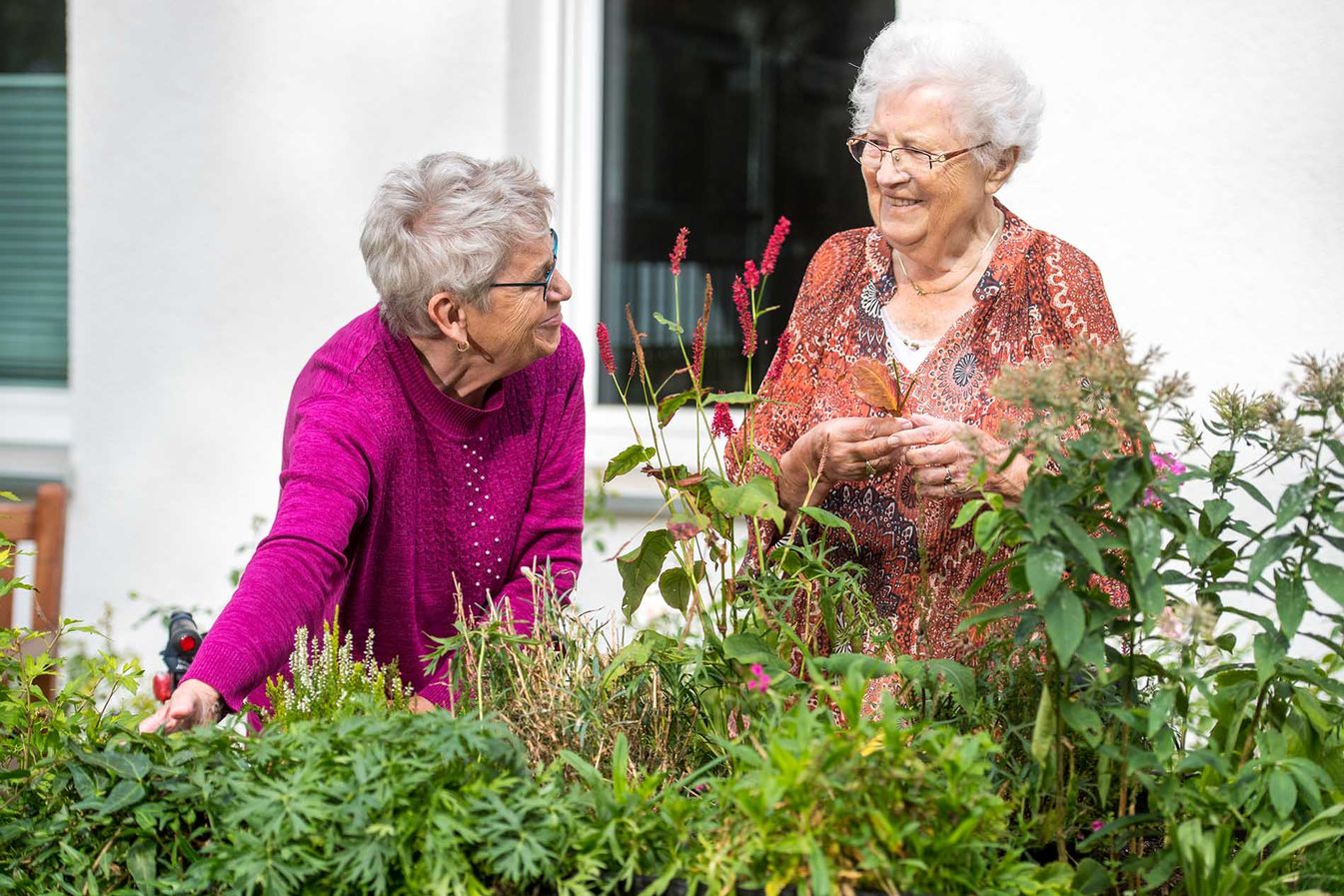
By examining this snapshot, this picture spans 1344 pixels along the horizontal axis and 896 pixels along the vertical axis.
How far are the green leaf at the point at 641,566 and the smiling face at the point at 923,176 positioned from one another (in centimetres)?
66

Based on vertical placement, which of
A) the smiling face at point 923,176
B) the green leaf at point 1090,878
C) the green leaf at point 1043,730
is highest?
the smiling face at point 923,176

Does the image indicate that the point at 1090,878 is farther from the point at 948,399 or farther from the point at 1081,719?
the point at 948,399

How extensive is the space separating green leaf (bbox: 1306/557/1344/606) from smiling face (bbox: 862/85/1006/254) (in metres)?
0.90

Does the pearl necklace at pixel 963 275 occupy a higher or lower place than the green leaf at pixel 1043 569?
higher

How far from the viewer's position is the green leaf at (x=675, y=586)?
1.93 meters

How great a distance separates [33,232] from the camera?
5324 mm

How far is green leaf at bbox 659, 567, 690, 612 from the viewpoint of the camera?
6.34 ft

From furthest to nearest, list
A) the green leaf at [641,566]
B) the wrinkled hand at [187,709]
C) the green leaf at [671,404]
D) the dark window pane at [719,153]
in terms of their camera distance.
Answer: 1. the dark window pane at [719,153]
2. the green leaf at [641,566]
3. the green leaf at [671,404]
4. the wrinkled hand at [187,709]

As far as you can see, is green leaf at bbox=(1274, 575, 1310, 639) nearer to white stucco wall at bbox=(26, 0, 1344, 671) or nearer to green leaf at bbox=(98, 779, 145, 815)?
green leaf at bbox=(98, 779, 145, 815)

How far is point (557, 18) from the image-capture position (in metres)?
4.52

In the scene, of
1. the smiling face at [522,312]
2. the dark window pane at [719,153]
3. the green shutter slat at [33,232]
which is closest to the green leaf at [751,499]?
the smiling face at [522,312]

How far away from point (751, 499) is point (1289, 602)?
2.02ft

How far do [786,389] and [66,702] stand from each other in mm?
1177

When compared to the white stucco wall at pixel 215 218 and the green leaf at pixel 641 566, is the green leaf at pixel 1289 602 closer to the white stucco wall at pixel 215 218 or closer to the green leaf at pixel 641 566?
the green leaf at pixel 641 566
